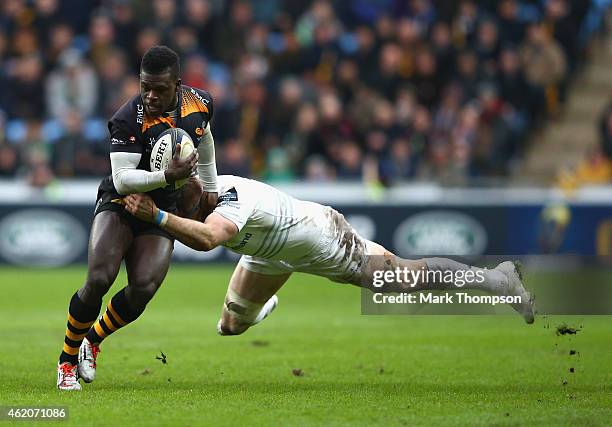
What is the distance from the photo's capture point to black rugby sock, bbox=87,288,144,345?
8.16m

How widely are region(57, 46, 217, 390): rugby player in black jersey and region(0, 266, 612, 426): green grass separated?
17.1 inches

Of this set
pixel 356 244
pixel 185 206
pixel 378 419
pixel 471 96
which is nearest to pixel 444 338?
pixel 356 244

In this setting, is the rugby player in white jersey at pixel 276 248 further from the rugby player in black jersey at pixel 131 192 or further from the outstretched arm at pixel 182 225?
the rugby player in black jersey at pixel 131 192

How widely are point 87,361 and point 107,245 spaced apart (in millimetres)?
862

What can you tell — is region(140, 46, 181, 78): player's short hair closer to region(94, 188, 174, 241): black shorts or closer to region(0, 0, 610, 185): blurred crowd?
region(94, 188, 174, 241): black shorts

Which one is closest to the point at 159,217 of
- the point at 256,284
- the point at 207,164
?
the point at 207,164

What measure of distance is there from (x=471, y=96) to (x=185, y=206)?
14057mm

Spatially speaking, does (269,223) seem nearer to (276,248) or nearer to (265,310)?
(276,248)

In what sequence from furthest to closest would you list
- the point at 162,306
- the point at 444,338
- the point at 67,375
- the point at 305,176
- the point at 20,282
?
the point at 305,176, the point at 20,282, the point at 162,306, the point at 444,338, the point at 67,375

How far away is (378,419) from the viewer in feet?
22.7

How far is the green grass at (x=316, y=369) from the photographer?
282 inches

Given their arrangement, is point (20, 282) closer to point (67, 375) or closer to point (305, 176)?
point (305, 176)

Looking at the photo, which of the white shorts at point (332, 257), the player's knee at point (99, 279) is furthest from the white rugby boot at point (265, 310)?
the player's knee at point (99, 279)

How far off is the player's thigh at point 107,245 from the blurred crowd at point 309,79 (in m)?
11.1
